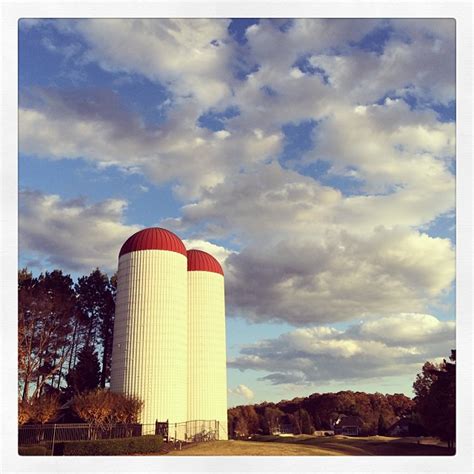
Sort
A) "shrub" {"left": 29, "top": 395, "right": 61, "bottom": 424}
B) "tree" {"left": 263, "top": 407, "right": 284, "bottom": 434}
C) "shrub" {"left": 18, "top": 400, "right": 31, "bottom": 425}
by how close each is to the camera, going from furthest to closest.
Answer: "tree" {"left": 263, "top": 407, "right": 284, "bottom": 434} → "shrub" {"left": 29, "top": 395, "right": 61, "bottom": 424} → "shrub" {"left": 18, "top": 400, "right": 31, "bottom": 425}

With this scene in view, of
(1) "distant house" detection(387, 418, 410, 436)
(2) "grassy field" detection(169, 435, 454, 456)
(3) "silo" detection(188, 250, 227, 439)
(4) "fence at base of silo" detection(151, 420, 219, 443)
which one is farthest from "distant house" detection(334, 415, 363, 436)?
(2) "grassy field" detection(169, 435, 454, 456)

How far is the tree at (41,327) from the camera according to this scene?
50812 mm

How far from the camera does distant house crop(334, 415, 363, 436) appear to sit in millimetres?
85688

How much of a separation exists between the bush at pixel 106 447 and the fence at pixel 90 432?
5.44 ft

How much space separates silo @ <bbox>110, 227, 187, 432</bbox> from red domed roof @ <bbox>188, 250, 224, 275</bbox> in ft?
13.8

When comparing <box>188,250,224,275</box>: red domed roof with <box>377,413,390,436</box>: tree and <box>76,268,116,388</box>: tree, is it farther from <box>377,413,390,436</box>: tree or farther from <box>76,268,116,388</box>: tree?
<box>377,413,390,436</box>: tree

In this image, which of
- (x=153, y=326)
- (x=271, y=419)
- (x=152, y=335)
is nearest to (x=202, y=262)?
(x=153, y=326)

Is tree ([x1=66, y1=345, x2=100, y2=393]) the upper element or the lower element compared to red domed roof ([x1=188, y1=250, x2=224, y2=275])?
lower

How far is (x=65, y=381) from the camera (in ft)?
191

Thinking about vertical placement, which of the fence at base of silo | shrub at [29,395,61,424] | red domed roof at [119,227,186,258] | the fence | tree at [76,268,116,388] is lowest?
the fence at base of silo
